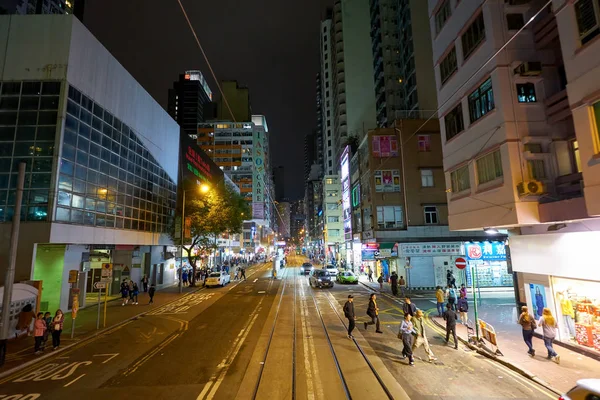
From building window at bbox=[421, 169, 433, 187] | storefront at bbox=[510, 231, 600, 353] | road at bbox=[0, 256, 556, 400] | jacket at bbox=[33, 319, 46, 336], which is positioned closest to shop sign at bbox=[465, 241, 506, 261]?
storefront at bbox=[510, 231, 600, 353]

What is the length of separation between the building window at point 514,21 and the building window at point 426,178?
2086cm

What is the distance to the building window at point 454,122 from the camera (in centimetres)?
1584

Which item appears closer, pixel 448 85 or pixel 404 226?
pixel 448 85

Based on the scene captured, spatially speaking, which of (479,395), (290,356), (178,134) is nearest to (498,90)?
(479,395)

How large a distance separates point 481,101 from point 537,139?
3013mm

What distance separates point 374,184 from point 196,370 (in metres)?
27.8

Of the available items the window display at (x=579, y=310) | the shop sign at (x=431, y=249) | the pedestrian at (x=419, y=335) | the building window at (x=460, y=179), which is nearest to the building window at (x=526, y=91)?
the building window at (x=460, y=179)

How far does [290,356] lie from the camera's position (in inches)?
432

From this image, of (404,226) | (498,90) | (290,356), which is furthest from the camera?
(404,226)

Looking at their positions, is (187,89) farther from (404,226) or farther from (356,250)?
(404,226)

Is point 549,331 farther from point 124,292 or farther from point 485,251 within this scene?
point 124,292

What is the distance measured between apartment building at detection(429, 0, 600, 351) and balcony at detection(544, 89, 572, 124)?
0.04 metres

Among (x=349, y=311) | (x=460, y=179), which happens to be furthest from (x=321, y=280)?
(x=460, y=179)

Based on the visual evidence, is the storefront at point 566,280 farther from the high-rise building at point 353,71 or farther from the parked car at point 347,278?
the high-rise building at point 353,71
